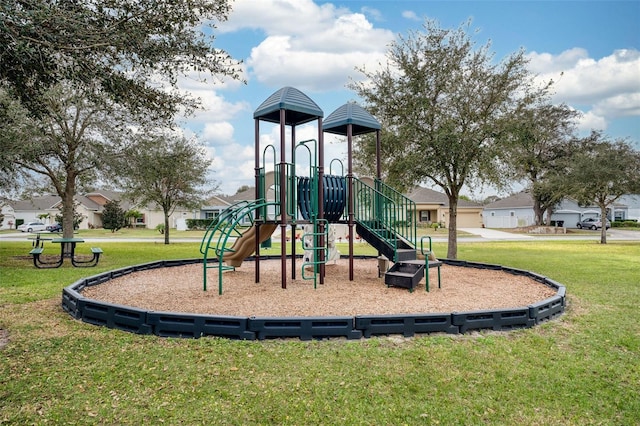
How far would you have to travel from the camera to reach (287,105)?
28.3 feet

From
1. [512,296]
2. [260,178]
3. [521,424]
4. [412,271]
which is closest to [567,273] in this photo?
[512,296]

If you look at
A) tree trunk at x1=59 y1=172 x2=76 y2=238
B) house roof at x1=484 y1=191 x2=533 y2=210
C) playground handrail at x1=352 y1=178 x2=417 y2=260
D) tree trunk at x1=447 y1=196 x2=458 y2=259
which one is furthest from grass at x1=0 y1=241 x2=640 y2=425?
house roof at x1=484 y1=191 x2=533 y2=210

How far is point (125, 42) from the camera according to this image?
212 inches

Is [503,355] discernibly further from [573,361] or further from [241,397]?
[241,397]

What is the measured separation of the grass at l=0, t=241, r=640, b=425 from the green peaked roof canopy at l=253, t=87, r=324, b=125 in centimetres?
526

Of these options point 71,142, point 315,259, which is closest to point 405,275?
point 315,259

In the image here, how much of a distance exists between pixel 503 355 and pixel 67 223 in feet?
54.8

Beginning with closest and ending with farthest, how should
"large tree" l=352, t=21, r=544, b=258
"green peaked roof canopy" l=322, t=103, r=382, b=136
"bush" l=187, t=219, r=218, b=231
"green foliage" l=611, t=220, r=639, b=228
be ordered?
"green peaked roof canopy" l=322, t=103, r=382, b=136, "large tree" l=352, t=21, r=544, b=258, "bush" l=187, t=219, r=218, b=231, "green foliage" l=611, t=220, r=639, b=228

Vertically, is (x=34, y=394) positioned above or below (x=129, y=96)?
below

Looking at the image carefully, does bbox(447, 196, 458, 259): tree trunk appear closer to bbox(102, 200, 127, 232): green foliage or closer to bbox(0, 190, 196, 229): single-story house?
bbox(102, 200, 127, 232): green foliage

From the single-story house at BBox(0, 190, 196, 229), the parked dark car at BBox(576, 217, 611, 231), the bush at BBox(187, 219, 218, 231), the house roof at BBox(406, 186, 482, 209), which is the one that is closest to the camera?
the bush at BBox(187, 219, 218, 231)

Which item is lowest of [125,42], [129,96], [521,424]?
[521,424]

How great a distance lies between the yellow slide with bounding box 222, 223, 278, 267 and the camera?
32.3 ft

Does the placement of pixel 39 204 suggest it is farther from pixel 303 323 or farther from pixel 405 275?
pixel 303 323
